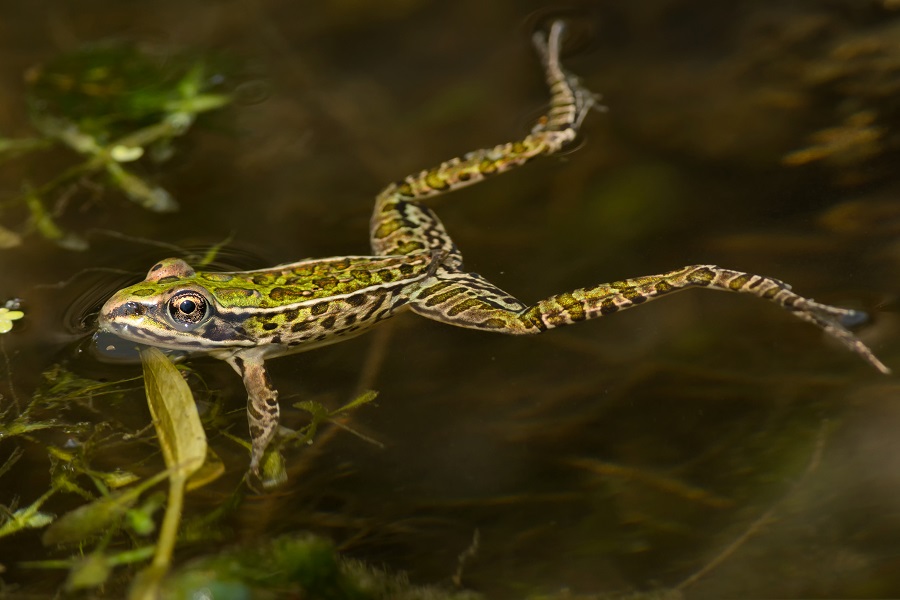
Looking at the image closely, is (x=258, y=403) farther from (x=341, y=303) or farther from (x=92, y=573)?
(x=92, y=573)

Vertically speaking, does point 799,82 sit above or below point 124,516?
above

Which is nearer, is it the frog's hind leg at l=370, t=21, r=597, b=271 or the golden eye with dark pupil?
the golden eye with dark pupil

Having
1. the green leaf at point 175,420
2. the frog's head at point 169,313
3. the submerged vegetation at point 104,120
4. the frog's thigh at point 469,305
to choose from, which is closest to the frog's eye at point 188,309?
the frog's head at point 169,313

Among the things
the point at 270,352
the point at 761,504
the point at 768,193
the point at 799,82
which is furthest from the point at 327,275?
the point at 799,82

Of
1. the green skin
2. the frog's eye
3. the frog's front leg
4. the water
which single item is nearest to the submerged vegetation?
the water

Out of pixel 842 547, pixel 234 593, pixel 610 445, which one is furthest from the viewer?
pixel 610 445

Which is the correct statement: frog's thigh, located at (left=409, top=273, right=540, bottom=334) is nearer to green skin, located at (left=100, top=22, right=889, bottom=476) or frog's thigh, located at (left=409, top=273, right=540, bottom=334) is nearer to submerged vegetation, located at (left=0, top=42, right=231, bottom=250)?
green skin, located at (left=100, top=22, right=889, bottom=476)

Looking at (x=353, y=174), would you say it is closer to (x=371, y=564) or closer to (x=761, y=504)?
(x=371, y=564)
